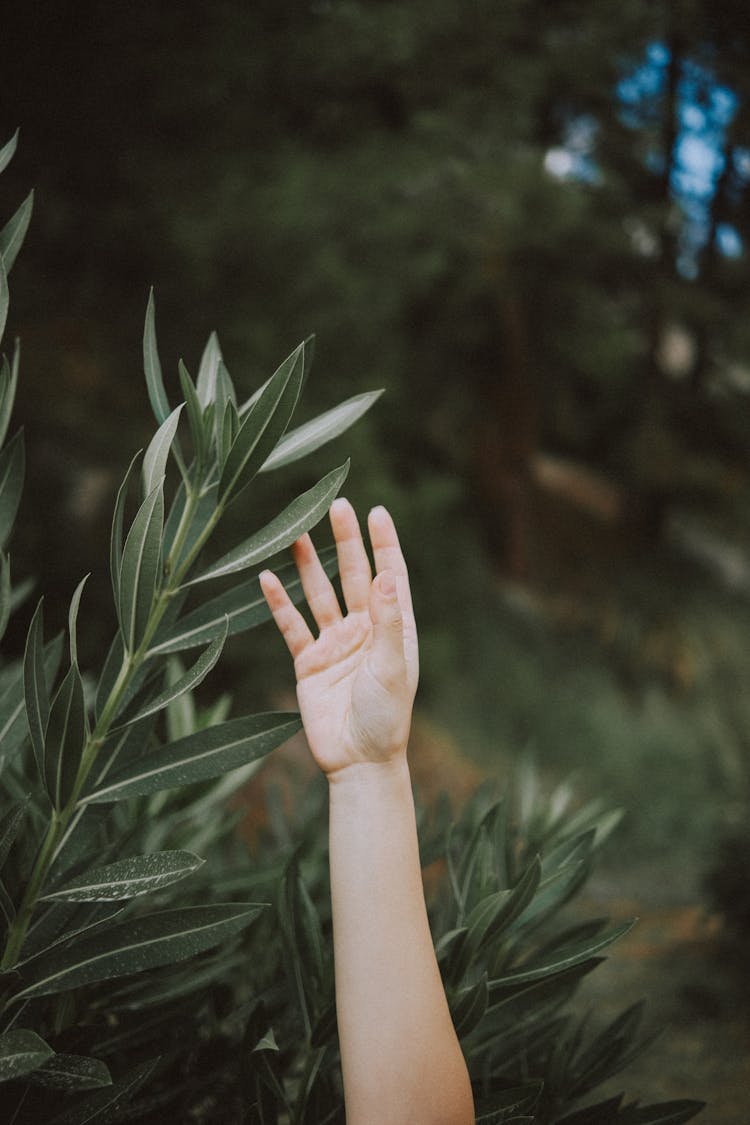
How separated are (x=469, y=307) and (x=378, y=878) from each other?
586cm

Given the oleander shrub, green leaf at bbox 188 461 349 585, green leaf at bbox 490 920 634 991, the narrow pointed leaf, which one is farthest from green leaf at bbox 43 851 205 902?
green leaf at bbox 490 920 634 991

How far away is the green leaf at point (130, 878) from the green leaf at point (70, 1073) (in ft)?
0.39

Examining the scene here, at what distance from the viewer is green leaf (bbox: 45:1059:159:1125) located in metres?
0.68

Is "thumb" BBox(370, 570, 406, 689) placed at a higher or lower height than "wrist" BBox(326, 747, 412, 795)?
higher

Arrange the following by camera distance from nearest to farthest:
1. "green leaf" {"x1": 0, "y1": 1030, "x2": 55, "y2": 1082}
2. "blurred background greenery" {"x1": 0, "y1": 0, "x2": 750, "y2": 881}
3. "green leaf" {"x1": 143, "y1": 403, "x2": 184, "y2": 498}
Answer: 1. "green leaf" {"x1": 0, "y1": 1030, "x2": 55, "y2": 1082}
2. "green leaf" {"x1": 143, "y1": 403, "x2": 184, "y2": 498}
3. "blurred background greenery" {"x1": 0, "y1": 0, "x2": 750, "y2": 881}

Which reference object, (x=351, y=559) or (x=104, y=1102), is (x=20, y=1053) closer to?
(x=104, y=1102)

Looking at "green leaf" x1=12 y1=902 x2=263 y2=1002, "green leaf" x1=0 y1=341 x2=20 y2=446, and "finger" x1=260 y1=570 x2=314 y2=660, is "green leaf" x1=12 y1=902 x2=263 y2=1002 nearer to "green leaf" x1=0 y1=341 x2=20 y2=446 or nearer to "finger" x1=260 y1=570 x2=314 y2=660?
"finger" x1=260 y1=570 x2=314 y2=660

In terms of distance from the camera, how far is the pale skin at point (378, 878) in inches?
27.0

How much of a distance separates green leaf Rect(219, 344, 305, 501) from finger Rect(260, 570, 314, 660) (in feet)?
0.28

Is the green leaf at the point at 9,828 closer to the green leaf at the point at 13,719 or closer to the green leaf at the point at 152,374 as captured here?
the green leaf at the point at 13,719

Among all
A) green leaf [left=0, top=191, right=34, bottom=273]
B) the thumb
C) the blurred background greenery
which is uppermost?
green leaf [left=0, top=191, right=34, bottom=273]

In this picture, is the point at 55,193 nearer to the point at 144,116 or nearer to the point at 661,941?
the point at 144,116

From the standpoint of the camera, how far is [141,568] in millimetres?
669

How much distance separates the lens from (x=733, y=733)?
576 centimetres
